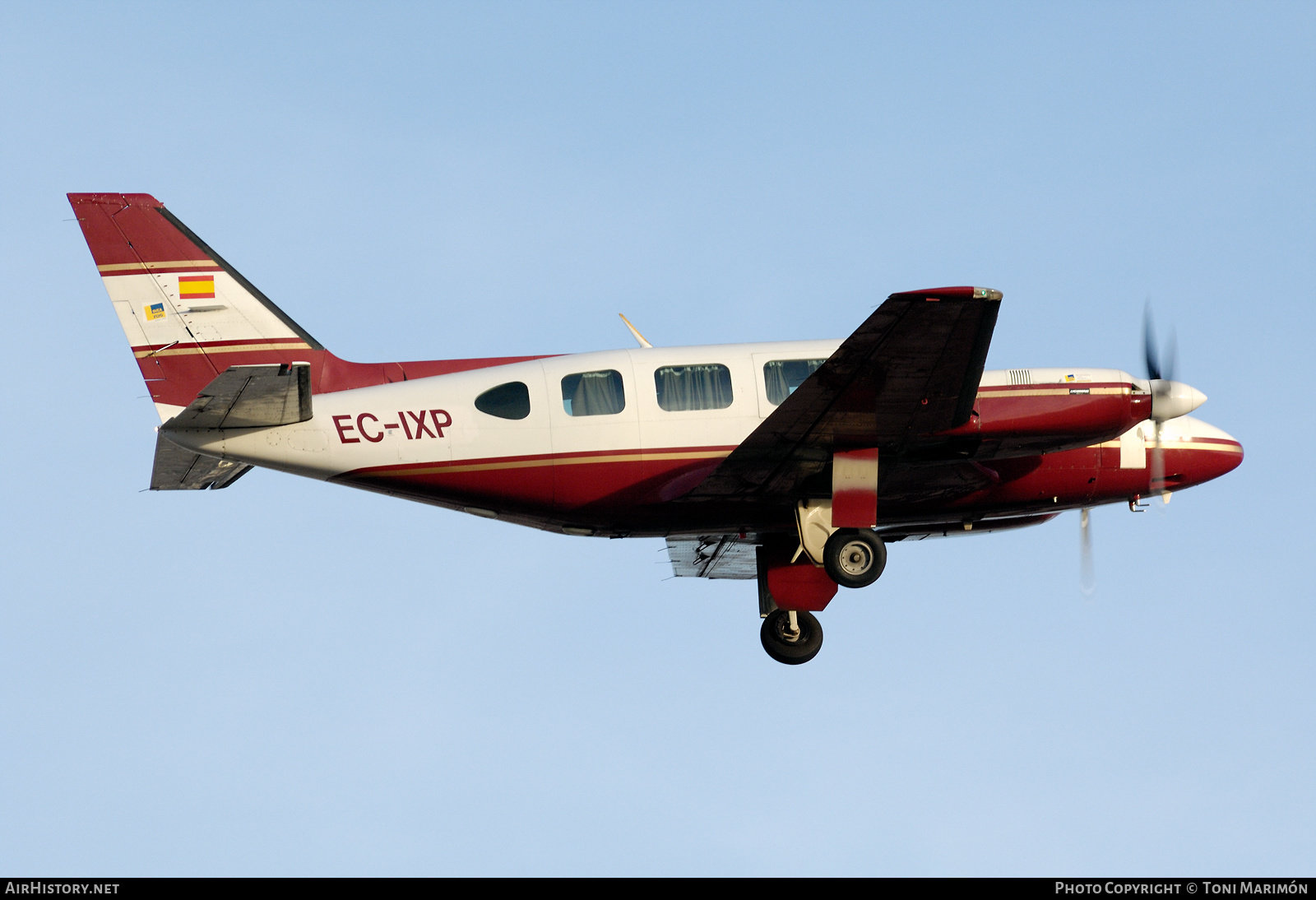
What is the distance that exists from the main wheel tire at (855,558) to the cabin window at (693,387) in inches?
105

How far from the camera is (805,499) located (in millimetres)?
21484

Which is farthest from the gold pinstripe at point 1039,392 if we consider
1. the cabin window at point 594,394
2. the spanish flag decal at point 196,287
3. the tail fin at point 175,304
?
the spanish flag decal at point 196,287

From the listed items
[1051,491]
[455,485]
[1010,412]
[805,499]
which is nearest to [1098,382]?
[1010,412]

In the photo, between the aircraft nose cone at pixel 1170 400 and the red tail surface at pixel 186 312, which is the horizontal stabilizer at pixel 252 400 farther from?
the aircraft nose cone at pixel 1170 400

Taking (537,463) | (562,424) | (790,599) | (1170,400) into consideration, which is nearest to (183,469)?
(537,463)

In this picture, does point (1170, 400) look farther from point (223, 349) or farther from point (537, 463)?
point (223, 349)

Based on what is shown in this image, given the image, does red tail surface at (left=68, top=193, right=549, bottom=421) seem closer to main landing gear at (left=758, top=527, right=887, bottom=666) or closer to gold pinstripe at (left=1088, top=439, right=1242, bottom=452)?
main landing gear at (left=758, top=527, right=887, bottom=666)

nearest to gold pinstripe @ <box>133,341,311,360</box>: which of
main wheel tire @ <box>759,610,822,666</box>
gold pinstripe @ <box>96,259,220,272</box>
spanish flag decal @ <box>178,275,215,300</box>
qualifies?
spanish flag decal @ <box>178,275,215,300</box>

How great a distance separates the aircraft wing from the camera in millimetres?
17953

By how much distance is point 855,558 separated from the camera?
21.2 m

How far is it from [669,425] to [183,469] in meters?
7.29

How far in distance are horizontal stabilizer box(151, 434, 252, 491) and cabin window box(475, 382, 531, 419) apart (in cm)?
371

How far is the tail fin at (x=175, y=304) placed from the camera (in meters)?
21.9

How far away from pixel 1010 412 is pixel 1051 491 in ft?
9.60
